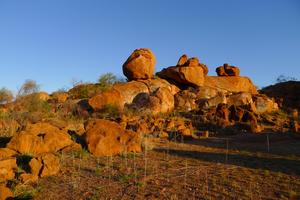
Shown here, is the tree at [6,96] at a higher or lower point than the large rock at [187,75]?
lower

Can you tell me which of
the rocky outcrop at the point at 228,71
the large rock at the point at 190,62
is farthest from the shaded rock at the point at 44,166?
the rocky outcrop at the point at 228,71

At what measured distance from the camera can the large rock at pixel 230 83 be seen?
27352 millimetres

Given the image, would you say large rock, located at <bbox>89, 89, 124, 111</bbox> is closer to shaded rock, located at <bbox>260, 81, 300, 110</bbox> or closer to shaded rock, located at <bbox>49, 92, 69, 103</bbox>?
shaded rock, located at <bbox>49, 92, 69, 103</bbox>

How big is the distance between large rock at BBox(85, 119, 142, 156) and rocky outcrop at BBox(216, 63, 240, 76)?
2101 cm

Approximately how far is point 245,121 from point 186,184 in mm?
9807

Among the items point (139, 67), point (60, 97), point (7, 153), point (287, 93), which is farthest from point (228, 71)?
point (7, 153)

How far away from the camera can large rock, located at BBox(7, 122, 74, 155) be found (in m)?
9.08

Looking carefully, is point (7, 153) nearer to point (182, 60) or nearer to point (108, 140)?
point (108, 140)

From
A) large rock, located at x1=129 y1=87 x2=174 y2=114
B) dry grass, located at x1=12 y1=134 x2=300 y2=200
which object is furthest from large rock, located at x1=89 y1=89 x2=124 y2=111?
dry grass, located at x1=12 y1=134 x2=300 y2=200

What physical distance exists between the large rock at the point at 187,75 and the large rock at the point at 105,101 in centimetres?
596

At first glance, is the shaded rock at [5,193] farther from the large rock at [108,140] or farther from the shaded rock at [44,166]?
the large rock at [108,140]

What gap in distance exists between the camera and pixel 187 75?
26.2m

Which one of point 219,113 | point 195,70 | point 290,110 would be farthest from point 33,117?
point 290,110

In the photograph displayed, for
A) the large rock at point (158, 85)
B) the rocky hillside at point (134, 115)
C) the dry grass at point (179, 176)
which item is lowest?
the dry grass at point (179, 176)
